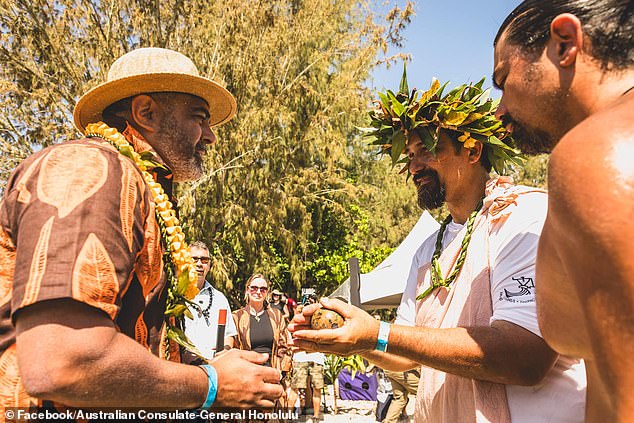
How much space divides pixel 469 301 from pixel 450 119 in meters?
1.24

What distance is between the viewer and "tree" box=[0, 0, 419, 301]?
43.4 ft

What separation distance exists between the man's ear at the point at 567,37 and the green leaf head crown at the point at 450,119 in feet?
4.96

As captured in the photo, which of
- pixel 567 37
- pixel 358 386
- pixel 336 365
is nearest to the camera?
pixel 567 37

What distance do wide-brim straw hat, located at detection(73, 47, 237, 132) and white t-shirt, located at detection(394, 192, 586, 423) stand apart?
170cm

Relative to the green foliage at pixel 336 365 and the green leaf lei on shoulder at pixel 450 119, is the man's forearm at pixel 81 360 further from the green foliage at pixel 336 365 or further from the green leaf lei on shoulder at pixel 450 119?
the green foliage at pixel 336 365

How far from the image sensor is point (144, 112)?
8.18 ft

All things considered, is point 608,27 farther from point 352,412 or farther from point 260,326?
point 352,412

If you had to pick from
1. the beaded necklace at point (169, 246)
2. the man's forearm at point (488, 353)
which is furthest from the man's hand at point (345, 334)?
the beaded necklace at point (169, 246)

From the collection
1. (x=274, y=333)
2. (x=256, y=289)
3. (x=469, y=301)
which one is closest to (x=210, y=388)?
(x=469, y=301)

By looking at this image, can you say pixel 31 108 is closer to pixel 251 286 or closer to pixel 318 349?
pixel 251 286

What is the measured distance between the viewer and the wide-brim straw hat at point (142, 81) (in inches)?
98.3

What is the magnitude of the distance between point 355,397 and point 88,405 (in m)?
13.4

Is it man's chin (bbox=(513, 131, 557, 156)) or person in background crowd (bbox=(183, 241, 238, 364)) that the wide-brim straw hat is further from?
person in background crowd (bbox=(183, 241, 238, 364))

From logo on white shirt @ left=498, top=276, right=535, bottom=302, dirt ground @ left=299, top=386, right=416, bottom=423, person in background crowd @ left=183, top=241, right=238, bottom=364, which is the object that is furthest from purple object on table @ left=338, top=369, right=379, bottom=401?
logo on white shirt @ left=498, top=276, right=535, bottom=302
